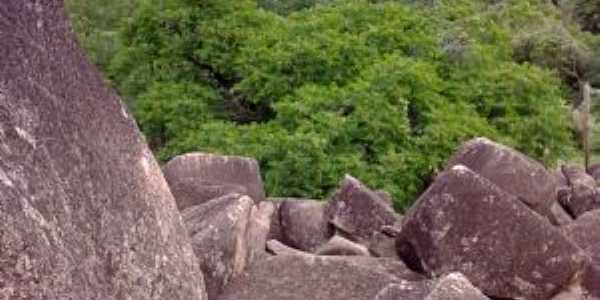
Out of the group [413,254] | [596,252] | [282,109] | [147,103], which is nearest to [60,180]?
[413,254]

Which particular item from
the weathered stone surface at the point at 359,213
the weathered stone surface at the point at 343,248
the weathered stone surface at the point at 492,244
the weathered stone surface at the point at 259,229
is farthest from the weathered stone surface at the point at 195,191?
the weathered stone surface at the point at 492,244

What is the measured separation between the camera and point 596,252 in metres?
7.88

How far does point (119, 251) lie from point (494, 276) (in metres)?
2.97

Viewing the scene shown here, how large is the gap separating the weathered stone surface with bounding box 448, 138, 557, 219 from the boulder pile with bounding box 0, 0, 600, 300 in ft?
0.04

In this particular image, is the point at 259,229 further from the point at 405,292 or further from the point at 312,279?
the point at 405,292

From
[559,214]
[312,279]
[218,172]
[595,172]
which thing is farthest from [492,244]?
[595,172]

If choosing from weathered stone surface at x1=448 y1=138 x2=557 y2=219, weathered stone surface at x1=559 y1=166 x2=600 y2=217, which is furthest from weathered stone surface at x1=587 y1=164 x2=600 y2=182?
weathered stone surface at x1=448 y1=138 x2=557 y2=219

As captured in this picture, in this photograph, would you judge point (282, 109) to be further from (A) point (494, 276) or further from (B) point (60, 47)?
(B) point (60, 47)

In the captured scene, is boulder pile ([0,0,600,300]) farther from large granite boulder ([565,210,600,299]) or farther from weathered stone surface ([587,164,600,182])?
weathered stone surface ([587,164,600,182])

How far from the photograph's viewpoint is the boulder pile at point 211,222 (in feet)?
15.1

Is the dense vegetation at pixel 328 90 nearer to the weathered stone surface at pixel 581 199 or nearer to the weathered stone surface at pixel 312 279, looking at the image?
the weathered stone surface at pixel 581 199

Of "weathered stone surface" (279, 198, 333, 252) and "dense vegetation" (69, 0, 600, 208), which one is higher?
"weathered stone surface" (279, 198, 333, 252)

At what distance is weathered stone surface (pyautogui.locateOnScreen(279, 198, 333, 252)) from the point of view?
959cm

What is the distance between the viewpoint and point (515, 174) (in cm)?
953
